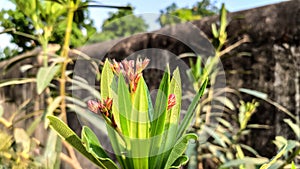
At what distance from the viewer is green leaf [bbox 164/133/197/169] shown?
377 millimetres

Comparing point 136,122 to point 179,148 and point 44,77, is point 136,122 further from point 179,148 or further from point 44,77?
point 44,77

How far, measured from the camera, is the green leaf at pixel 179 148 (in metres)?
0.38

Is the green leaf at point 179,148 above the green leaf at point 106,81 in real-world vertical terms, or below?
below

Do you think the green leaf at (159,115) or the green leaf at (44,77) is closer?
the green leaf at (159,115)

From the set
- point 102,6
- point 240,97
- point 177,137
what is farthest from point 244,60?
point 177,137

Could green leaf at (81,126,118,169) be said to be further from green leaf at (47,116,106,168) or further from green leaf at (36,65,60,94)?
green leaf at (36,65,60,94)

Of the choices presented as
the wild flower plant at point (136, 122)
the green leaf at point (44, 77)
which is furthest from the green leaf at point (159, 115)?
the green leaf at point (44, 77)

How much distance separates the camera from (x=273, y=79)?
2.17 m

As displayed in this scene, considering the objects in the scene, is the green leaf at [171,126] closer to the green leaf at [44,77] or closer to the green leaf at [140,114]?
the green leaf at [140,114]

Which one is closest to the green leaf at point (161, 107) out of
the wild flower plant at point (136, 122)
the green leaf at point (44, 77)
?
the wild flower plant at point (136, 122)

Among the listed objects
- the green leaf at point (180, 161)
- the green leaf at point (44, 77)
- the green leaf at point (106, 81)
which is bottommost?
the green leaf at point (44, 77)

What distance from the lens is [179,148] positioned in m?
0.39

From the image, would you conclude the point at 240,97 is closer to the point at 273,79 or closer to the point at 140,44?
the point at 273,79

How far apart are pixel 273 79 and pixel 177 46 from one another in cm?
63
